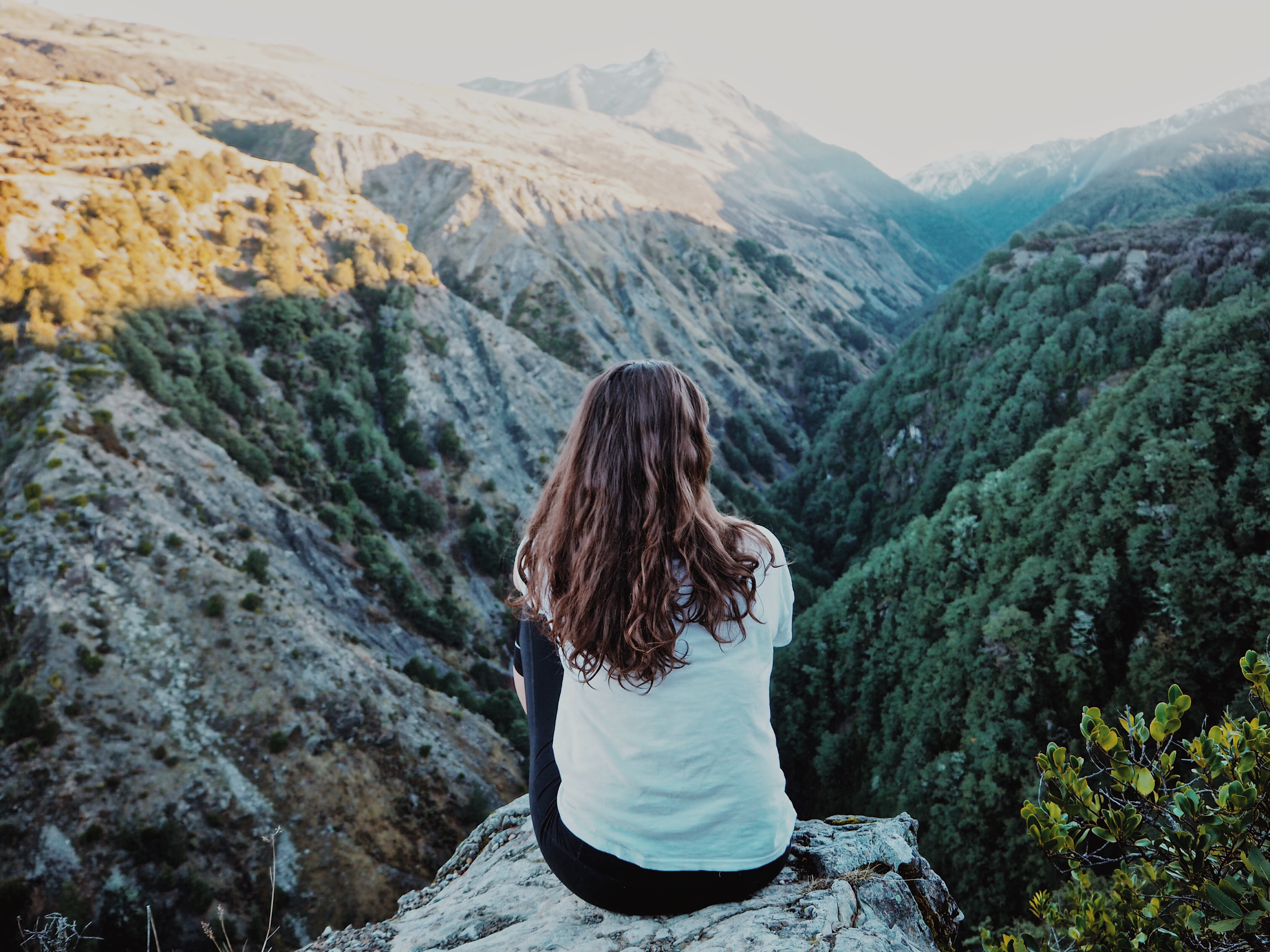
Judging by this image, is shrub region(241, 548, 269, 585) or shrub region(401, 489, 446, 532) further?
shrub region(401, 489, 446, 532)

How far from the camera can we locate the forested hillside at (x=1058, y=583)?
59.8ft

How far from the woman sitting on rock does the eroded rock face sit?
178 millimetres

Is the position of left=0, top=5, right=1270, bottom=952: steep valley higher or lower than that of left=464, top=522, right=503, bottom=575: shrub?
higher

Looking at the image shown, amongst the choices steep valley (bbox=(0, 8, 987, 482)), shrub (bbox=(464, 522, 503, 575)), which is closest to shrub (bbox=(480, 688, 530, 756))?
shrub (bbox=(464, 522, 503, 575))

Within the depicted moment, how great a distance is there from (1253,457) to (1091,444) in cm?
571

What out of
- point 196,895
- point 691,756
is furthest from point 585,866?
point 196,895

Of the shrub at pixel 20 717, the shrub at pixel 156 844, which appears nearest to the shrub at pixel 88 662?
the shrub at pixel 20 717

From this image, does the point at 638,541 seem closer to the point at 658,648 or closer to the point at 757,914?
the point at 658,648

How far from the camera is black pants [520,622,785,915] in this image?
3229mm

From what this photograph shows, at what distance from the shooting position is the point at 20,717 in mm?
17000

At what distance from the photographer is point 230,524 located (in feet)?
→ 83.3

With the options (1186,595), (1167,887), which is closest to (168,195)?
(1167,887)

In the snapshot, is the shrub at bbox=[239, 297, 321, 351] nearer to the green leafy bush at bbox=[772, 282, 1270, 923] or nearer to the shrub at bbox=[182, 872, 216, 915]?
the shrub at bbox=[182, 872, 216, 915]

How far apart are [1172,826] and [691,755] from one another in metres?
2.28
